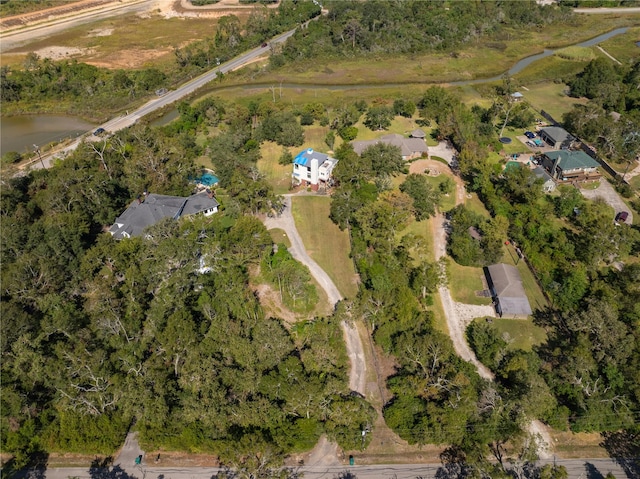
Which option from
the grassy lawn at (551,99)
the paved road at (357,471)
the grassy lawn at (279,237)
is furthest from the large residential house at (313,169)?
the grassy lawn at (551,99)

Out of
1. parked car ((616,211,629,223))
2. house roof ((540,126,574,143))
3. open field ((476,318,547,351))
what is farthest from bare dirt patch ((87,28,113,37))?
parked car ((616,211,629,223))

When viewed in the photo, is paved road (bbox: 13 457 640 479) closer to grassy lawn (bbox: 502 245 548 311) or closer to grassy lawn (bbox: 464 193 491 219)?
grassy lawn (bbox: 502 245 548 311)

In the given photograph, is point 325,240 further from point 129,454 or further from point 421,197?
point 129,454

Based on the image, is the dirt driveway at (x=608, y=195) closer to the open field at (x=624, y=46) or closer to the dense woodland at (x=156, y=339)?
the dense woodland at (x=156, y=339)

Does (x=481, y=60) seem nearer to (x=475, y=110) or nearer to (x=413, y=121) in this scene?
(x=475, y=110)

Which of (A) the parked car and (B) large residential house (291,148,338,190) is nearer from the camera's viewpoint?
(A) the parked car

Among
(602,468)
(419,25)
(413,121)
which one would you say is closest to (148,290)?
(602,468)

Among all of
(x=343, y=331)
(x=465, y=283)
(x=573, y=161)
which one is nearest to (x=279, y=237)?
(x=343, y=331)
